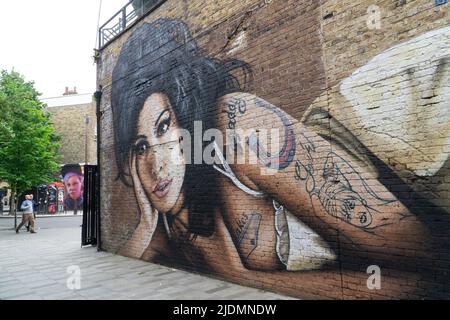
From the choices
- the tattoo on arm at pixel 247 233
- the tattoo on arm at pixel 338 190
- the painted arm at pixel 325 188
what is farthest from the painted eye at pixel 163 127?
the tattoo on arm at pixel 338 190

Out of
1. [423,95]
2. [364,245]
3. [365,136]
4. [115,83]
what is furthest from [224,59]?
[115,83]

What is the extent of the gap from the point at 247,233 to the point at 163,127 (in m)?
3.32

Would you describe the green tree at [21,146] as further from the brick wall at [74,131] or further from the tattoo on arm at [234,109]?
the tattoo on arm at [234,109]

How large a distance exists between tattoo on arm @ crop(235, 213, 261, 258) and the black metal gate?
6.43 m

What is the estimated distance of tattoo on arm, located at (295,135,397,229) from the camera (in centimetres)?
427

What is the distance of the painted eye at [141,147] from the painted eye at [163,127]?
1.91 feet

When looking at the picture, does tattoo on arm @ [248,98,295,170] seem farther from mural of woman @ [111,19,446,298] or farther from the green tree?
the green tree

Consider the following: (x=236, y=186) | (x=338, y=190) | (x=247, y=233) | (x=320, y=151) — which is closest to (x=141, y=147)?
(x=236, y=186)

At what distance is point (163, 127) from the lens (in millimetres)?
7859

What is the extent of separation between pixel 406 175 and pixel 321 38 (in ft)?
7.22

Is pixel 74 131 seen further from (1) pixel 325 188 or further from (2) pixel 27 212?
(1) pixel 325 188

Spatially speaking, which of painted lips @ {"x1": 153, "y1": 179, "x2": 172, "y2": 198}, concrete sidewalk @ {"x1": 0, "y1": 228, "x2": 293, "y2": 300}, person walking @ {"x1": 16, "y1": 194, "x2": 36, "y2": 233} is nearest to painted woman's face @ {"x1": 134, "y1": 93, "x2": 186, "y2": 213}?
painted lips @ {"x1": 153, "y1": 179, "x2": 172, "y2": 198}
